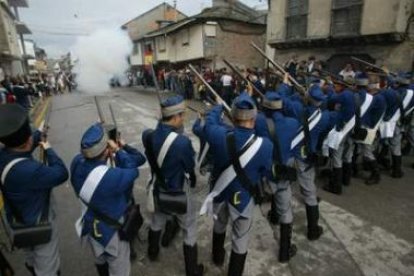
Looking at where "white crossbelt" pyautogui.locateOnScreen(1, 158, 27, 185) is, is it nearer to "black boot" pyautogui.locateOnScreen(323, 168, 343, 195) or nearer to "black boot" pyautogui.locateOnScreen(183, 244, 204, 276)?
"black boot" pyautogui.locateOnScreen(183, 244, 204, 276)

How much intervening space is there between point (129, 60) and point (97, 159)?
1571 inches

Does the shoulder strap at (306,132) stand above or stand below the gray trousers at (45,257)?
above

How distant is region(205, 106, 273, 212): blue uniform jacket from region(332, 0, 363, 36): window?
39.3 ft

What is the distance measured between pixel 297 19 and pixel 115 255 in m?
15.5

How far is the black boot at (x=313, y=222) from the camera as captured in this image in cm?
456

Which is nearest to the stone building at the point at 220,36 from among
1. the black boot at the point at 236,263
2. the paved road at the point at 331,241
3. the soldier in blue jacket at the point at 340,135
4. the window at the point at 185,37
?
the window at the point at 185,37

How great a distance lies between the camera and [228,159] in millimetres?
3422

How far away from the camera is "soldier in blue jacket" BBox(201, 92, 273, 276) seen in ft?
11.0

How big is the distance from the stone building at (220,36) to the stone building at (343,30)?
5.35 metres

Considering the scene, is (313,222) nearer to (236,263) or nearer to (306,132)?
(306,132)

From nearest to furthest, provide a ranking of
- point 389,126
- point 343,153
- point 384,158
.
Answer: point 343,153 < point 389,126 < point 384,158

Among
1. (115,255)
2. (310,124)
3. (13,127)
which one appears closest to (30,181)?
(13,127)

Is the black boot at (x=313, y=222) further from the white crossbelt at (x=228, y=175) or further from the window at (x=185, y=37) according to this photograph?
the window at (x=185, y=37)

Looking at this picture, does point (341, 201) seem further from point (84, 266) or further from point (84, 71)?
point (84, 71)
